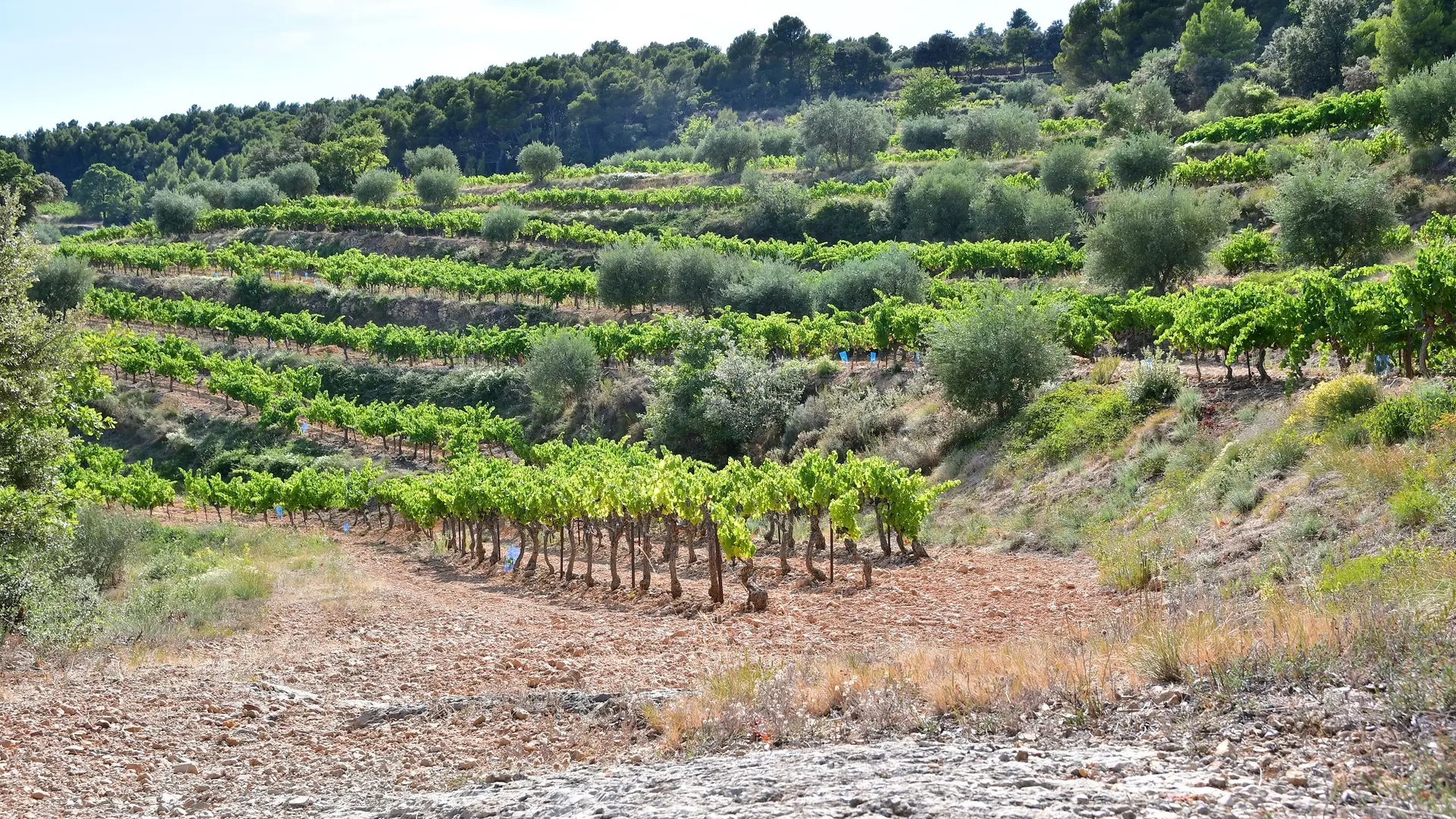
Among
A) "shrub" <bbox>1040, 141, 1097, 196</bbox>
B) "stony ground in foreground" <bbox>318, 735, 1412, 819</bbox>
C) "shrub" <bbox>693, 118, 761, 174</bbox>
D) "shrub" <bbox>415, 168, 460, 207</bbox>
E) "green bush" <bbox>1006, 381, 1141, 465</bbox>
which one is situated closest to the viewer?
"stony ground in foreground" <bbox>318, 735, 1412, 819</bbox>

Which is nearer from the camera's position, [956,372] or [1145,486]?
[1145,486]

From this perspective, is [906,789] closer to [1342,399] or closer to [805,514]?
[1342,399]

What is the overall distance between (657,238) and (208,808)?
57.3m

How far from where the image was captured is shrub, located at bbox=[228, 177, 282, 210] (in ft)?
279

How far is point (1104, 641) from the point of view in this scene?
877cm

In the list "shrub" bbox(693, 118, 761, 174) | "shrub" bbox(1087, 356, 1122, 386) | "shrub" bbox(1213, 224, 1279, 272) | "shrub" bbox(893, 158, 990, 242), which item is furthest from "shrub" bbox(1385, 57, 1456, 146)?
"shrub" bbox(693, 118, 761, 174)

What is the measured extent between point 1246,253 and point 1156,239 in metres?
3.30

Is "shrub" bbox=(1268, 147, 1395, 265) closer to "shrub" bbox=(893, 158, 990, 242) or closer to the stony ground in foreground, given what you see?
"shrub" bbox=(893, 158, 990, 242)

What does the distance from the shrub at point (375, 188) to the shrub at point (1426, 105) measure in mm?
66223

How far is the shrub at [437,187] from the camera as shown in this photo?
79188 millimetres

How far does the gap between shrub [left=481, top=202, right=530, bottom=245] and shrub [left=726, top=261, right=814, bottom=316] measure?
82.9 feet

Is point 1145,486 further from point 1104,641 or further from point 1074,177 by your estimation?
Answer: point 1074,177

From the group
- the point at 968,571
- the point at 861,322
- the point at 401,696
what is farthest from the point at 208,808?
the point at 861,322

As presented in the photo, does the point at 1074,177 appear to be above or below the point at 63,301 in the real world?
above
